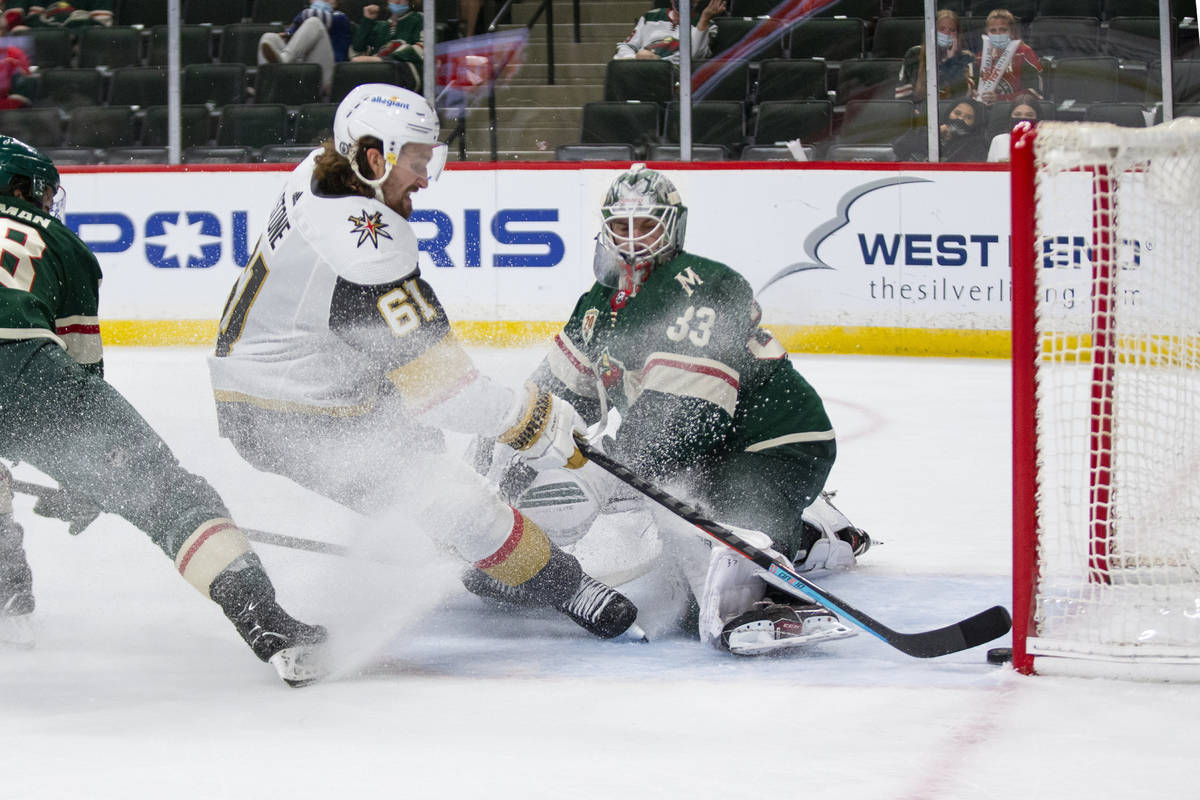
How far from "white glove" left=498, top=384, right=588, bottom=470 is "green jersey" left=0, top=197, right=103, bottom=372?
0.84 metres

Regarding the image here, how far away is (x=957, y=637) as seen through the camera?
2.68m

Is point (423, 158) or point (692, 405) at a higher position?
point (423, 158)

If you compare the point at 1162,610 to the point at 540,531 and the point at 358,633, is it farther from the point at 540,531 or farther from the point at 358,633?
the point at 358,633

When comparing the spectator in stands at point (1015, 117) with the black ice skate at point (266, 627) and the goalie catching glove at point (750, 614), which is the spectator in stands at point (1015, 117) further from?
the black ice skate at point (266, 627)

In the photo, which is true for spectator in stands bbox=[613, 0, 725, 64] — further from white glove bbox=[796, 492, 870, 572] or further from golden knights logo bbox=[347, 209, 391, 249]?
golden knights logo bbox=[347, 209, 391, 249]

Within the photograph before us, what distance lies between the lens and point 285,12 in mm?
8328

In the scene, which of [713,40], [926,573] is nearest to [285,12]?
[713,40]

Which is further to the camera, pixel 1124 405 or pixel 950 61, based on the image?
pixel 950 61

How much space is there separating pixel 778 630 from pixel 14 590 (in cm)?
147

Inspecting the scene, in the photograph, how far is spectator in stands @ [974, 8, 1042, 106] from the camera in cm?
718

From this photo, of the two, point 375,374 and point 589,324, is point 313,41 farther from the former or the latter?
point 375,374

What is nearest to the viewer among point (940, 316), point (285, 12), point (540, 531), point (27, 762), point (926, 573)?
point (27, 762)

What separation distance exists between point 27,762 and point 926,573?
202 cm

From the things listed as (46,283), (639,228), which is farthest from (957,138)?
(46,283)
